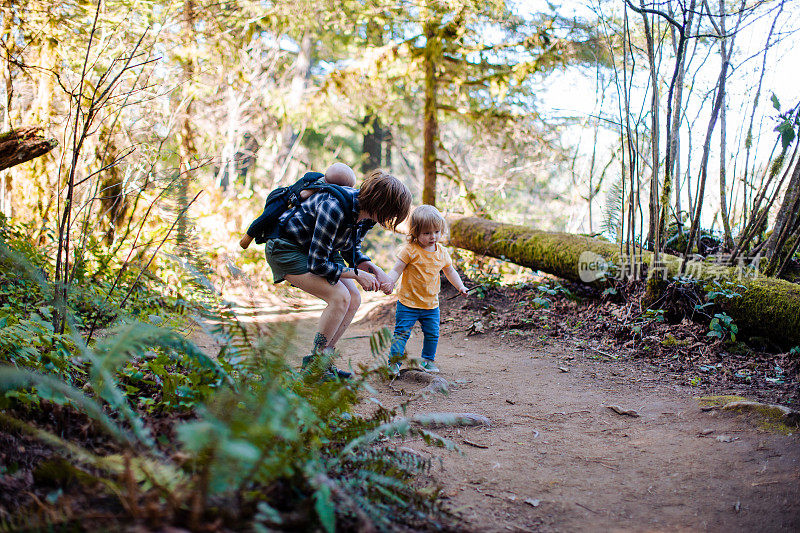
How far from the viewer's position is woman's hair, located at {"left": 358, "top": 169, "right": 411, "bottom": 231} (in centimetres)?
351

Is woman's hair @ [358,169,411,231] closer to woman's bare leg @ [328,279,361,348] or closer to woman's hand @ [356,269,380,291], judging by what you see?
woman's hand @ [356,269,380,291]

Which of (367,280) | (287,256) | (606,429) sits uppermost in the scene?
(287,256)

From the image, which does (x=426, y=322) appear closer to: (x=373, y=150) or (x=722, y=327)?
(x=722, y=327)

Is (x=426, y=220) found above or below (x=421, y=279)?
above

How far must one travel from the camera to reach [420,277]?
15.3 ft

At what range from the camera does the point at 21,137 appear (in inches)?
129

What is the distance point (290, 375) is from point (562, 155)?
8663 mm

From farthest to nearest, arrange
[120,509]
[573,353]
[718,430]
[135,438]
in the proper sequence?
[573,353] < [718,430] < [135,438] < [120,509]

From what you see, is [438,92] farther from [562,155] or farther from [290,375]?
[290,375]

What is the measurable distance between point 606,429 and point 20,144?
4.18m

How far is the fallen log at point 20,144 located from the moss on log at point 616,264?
18.3ft

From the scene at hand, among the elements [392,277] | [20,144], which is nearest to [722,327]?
[392,277]

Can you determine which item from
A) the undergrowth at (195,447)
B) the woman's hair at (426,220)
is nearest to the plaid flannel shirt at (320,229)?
the woman's hair at (426,220)

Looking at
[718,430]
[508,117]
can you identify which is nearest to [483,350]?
[718,430]
